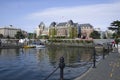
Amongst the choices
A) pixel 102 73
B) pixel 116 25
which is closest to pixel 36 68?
pixel 102 73

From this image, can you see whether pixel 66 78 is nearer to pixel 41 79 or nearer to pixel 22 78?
pixel 41 79

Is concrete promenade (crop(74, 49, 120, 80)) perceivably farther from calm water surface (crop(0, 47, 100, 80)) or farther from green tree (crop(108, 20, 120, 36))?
green tree (crop(108, 20, 120, 36))

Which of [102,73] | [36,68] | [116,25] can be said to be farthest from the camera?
[116,25]

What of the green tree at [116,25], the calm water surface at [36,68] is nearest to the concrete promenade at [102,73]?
the calm water surface at [36,68]

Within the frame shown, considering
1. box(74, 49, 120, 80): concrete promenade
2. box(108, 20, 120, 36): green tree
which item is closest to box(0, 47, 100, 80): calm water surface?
box(74, 49, 120, 80): concrete promenade

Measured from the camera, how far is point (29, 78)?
88.8 feet

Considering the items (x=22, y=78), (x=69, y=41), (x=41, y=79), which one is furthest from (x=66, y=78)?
(x=69, y=41)

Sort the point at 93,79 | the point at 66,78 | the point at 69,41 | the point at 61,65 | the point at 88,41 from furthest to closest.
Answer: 1. the point at 69,41
2. the point at 88,41
3. the point at 66,78
4. the point at 93,79
5. the point at 61,65

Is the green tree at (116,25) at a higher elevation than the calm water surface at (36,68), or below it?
higher

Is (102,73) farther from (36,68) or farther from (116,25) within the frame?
(116,25)

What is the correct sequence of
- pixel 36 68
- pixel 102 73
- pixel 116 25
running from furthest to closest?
pixel 116 25 → pixel 36 68 → pixel 102 73

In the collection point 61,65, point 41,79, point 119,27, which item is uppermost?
point 119,27

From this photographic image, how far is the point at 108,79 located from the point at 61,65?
5682 millimetres

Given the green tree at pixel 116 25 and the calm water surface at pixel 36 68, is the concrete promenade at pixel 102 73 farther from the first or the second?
the green tree at pixel 116 25
